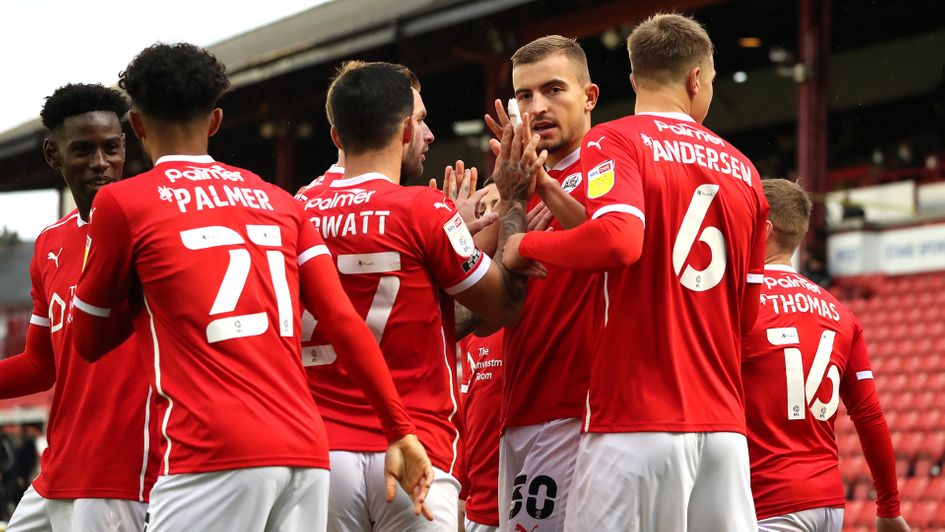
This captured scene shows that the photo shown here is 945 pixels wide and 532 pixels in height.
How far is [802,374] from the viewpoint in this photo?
5008mm

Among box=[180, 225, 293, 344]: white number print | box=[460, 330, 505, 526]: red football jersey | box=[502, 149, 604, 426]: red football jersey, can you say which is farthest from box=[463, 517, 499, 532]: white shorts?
box=[180, 225, 293, 344]: white number print

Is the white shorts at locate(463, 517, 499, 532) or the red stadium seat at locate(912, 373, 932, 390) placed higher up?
the white shorts at locate(463, 517, 499, 532)

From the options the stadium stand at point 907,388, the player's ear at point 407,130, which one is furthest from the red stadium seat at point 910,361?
the player's ear at point 407,130

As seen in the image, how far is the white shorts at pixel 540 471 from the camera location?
4.39 metres

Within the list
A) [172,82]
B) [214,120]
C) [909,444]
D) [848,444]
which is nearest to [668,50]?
[214,120]

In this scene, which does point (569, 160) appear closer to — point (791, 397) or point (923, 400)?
point (791, 397)

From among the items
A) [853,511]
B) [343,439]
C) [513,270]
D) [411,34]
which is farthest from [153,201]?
[411,34]

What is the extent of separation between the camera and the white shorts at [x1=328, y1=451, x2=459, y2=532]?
11.9 ft

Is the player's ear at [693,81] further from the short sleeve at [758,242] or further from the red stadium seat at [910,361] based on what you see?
the red stadium seat at [910,361]

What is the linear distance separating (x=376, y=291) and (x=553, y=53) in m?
1.36

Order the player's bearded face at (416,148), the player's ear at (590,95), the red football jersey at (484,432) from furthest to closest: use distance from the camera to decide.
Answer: the red football jersey at (484,432), the player's ear at (590,95), the player's bearded face at (416,148)

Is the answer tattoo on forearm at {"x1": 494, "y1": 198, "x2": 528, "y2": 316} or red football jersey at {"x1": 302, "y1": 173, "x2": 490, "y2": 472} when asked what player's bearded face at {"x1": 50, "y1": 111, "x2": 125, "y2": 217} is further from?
tattoo on forearm at {"x1": 494, "y1": 198, "x2": 528, "y2": 316}

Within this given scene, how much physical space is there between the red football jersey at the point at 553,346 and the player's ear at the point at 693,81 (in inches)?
18.5

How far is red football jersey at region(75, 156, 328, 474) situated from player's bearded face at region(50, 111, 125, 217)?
46.1 inches
